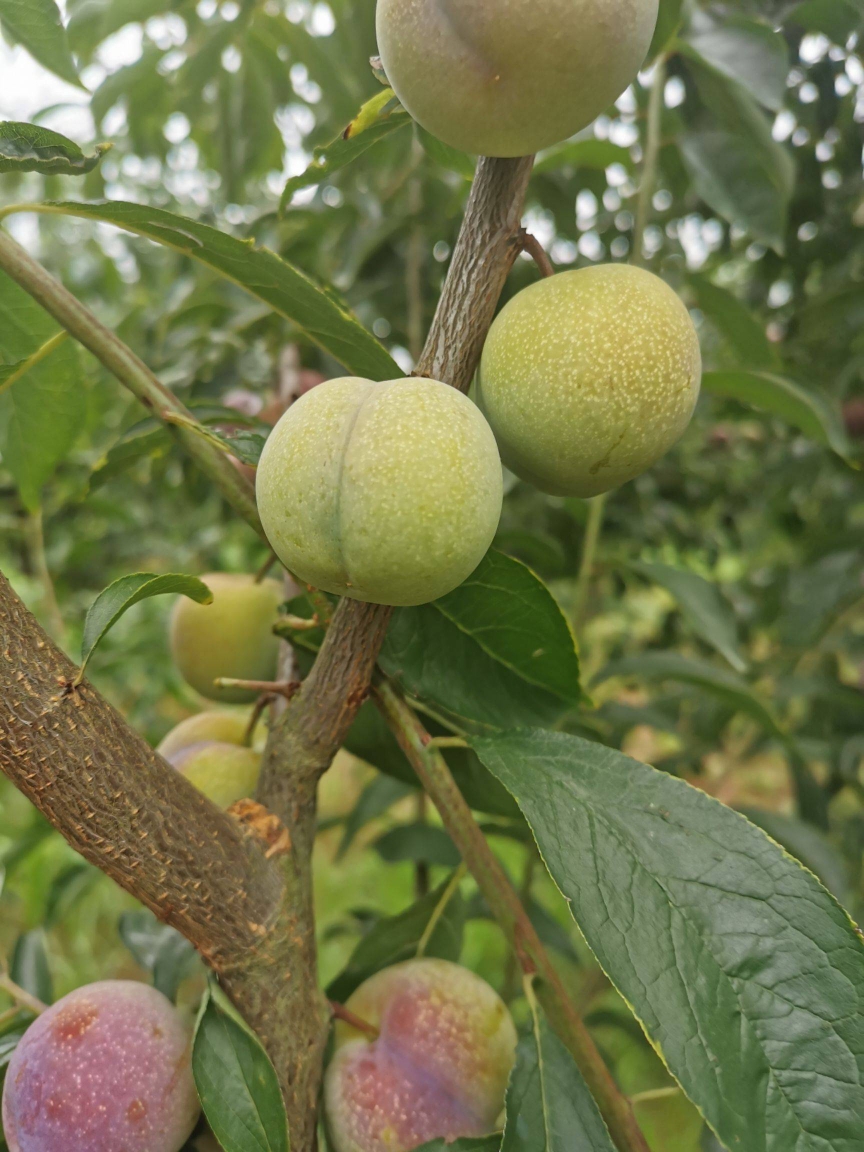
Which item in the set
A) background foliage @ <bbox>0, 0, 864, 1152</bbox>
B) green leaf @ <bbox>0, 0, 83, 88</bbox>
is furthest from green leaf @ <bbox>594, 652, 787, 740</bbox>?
green leaf @ <bbox>0, 0, 83, 88</bbox>

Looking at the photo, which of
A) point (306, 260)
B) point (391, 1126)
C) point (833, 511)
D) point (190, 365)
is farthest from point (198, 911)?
point (833, 511)

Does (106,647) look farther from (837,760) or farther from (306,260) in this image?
(837,760)

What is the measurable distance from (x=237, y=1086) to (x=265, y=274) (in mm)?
665

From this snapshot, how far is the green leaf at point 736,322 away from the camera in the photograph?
52.9 inches

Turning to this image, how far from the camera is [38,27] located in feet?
2.90

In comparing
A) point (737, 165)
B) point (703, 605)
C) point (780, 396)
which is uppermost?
point (737, 165)

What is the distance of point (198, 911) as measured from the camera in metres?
0.71

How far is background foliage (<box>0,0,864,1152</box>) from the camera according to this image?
1039mm

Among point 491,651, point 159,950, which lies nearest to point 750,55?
point 491,651

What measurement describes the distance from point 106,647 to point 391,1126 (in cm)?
205

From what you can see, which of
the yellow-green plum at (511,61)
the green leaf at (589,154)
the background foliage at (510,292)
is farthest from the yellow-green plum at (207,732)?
the green leaf at (589,154)

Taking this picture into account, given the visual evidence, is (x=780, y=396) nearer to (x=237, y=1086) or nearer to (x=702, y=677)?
(x=702, y=677)

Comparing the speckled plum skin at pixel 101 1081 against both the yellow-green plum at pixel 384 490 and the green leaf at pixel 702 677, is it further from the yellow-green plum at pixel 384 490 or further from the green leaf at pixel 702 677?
the green leaf at pixel 702 677

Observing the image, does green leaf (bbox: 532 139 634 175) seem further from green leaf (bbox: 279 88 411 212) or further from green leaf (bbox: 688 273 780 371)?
green leaf (bbox: 279 88 411 212)
